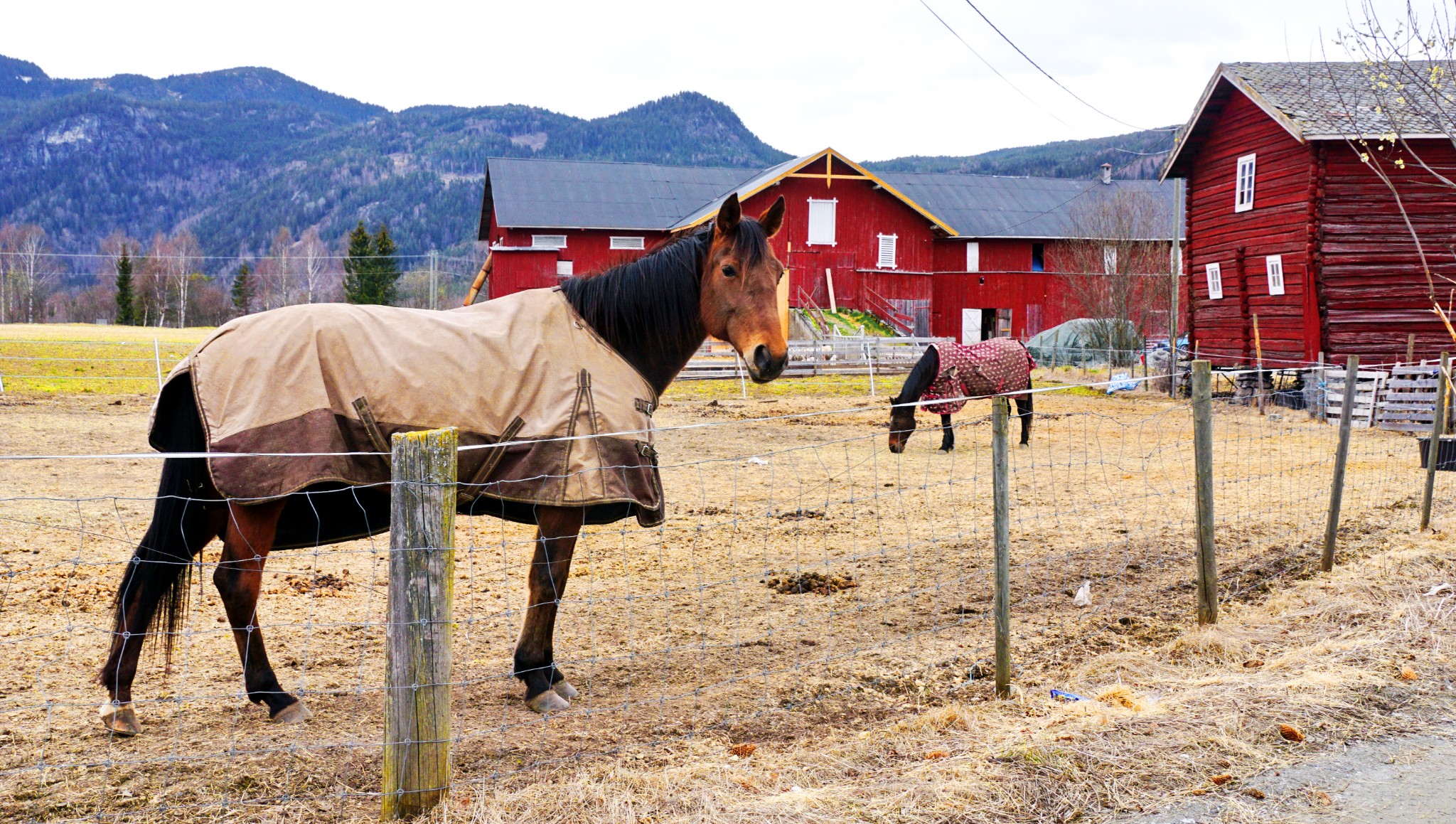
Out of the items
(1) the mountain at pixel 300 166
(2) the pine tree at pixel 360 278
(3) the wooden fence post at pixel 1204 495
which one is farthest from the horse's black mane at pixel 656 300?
(1) the mountain at pixel 300 166

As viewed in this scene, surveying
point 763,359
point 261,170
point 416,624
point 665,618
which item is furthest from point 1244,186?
point 261,170

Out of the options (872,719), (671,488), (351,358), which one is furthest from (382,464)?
(671,488)

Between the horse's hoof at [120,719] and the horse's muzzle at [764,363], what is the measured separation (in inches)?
104

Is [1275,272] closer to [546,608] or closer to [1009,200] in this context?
[546,608]

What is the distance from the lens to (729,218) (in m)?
4.18

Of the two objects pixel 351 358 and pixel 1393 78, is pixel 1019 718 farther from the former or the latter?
pixel 1393 78

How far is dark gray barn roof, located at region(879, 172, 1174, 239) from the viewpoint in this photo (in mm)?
37188

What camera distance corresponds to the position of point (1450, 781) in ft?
10.4

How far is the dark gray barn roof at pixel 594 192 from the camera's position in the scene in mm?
34031

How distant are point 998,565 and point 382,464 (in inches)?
98.6

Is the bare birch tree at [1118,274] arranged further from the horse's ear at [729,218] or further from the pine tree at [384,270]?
the pine tree at [384,270]

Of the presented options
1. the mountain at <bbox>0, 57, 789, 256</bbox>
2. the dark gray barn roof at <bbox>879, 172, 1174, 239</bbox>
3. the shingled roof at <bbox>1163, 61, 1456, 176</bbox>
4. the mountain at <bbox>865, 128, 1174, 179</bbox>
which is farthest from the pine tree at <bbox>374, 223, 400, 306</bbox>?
the mountain at <bbox>0, 57, 789, 256</bbox>

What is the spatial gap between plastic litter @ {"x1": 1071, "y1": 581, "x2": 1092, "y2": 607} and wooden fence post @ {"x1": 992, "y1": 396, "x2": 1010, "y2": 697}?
5.50 feet

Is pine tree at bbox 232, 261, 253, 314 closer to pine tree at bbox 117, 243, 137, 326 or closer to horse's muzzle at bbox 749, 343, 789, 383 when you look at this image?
pine tree at bbox 117, 243, 137, 326
